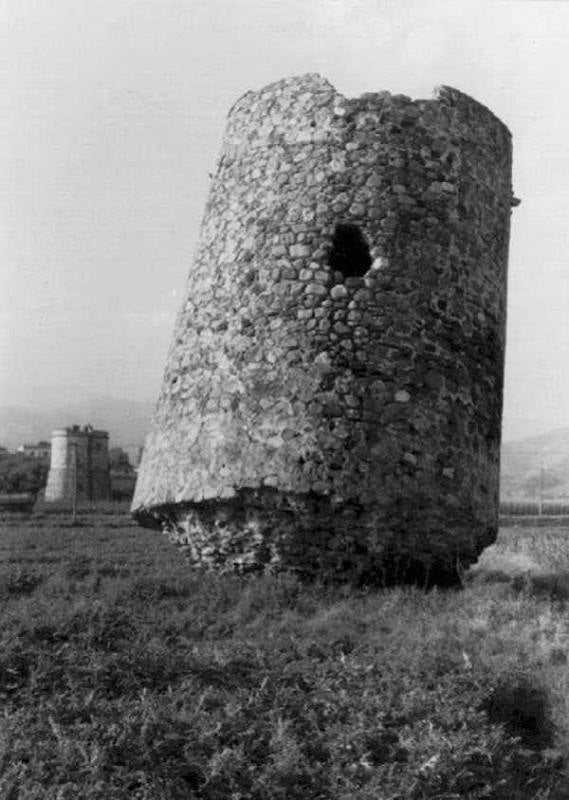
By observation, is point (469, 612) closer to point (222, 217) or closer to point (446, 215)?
point (446, 215)

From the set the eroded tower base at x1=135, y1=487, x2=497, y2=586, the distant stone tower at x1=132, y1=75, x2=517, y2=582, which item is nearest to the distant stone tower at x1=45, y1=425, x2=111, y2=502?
the distant stone tower at x1=132, y1=75, x2=517, y2=582

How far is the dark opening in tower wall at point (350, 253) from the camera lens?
8250mm

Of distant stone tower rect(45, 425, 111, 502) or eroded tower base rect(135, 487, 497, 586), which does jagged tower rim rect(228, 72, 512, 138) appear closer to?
eroded tower base rect(135, 487, 497, 586)

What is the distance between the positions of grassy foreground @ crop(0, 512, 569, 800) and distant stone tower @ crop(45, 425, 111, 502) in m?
32.7

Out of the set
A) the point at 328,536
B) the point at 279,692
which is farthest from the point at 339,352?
the point at 279,692

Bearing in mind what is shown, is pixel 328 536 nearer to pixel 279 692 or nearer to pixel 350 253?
pixel 350 253

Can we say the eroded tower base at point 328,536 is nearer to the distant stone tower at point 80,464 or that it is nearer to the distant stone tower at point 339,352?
the distant stone tower at point 339,352

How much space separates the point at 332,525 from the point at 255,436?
97 cm

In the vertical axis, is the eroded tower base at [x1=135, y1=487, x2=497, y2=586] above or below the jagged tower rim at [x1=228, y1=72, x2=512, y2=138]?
below

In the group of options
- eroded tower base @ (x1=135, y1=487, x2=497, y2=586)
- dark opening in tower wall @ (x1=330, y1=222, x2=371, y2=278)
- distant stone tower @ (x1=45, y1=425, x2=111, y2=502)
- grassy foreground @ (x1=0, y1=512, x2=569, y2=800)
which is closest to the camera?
grassy foreground @ (x1=0, y1=512, x2=569, y2=800)

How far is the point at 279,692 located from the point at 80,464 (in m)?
36.4

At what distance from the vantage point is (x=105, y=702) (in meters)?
4.53

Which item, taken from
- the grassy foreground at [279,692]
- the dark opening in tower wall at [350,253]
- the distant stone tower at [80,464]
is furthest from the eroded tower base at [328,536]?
the distant stone tower at [80,464]

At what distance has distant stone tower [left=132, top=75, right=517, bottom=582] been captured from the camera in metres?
7.73
